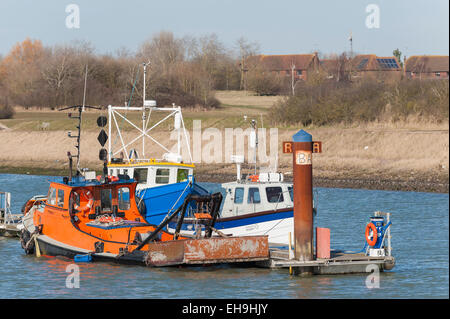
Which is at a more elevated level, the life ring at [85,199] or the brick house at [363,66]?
the brick house at [363,66]

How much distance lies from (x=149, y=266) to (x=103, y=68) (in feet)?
232

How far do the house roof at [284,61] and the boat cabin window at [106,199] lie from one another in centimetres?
8715

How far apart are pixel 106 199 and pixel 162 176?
13.0ft

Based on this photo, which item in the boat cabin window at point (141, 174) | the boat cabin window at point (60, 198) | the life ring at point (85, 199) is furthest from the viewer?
the boat cabin window at point (141, 174)

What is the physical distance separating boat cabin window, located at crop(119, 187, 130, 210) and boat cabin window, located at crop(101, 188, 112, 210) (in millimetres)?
415

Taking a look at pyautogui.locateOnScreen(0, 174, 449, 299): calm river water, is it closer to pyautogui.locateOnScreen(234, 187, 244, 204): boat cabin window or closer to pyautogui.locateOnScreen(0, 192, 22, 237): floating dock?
pyautogui.locateOnScreen(0, 192, 22, 237): floating dock

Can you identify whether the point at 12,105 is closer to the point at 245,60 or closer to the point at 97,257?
the point at 245,60

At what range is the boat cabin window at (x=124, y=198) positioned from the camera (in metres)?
27.4

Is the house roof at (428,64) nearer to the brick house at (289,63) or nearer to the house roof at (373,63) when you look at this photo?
the house roof at (373,63)

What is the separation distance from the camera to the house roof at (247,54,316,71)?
114562mm

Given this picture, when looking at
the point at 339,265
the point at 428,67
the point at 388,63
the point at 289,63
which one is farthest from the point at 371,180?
the point at 388,63

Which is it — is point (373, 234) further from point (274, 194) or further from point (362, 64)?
point (362, 64)

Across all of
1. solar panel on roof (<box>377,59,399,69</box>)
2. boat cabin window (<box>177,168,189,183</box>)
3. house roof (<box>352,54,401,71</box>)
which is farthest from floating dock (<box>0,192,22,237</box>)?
solar panel on roof (<box>377,59,399,69</box>)

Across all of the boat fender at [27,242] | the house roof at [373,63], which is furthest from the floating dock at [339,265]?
the house roof at [373,63]
